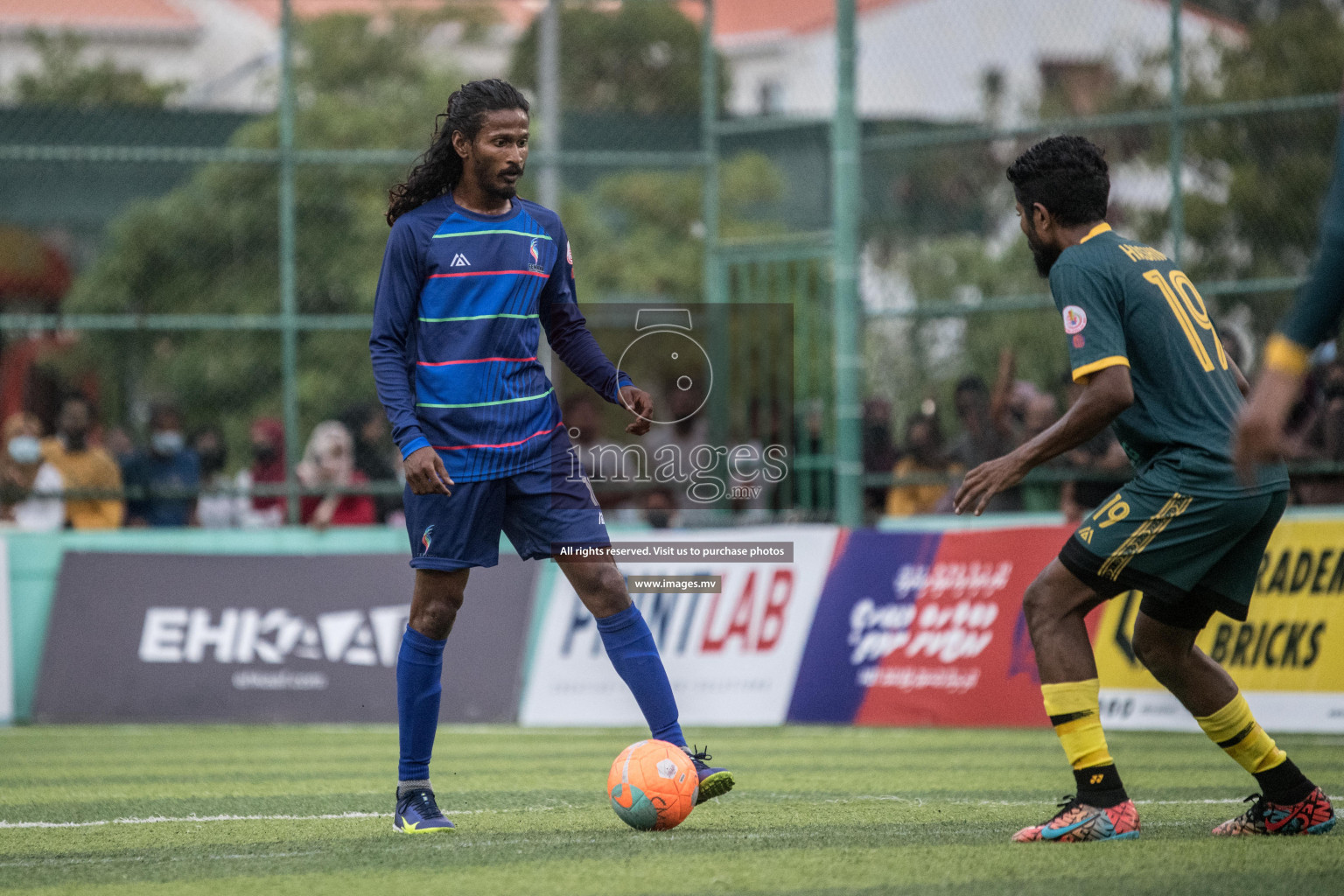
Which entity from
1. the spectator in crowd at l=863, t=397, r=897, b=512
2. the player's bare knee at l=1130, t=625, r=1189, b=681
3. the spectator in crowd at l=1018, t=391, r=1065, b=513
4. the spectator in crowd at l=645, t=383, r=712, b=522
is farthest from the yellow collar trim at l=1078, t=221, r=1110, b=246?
the spectator in crowd at l=645, t=383, r=712, b=522

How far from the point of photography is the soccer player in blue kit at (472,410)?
5602 millimetres

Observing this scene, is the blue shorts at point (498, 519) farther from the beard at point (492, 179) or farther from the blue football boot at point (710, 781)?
the beard at point (492, 179)

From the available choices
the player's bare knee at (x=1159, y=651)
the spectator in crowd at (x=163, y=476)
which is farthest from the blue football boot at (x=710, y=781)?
the spectator in crowd at (x=163, y=476)

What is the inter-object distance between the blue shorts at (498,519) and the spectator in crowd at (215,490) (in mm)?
7410

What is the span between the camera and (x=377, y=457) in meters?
13.3

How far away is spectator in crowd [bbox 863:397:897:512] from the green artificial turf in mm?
3422

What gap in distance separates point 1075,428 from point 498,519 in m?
1.89

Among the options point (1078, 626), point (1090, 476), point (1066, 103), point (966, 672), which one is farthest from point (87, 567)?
point (1066, 103)

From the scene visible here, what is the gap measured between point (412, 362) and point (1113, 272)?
2228mm

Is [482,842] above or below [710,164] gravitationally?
below

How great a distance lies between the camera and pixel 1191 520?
511 centimetres

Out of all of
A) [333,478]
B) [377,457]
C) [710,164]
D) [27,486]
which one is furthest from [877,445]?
[27,486]

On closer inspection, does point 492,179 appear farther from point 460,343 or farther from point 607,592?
point 607,592

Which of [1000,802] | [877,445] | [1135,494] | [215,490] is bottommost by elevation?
[1000,802]
